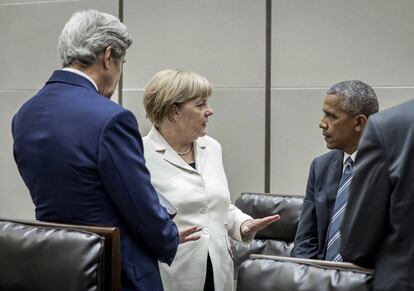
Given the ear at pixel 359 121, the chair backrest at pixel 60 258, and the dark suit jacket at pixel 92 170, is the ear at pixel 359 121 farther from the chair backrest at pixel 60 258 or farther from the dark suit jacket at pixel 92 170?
the chair backrest at pixel 60 258

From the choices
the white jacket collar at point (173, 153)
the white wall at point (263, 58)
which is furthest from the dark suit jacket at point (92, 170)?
the white wall at point (263, 58)

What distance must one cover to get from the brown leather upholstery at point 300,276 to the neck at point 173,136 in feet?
3.72

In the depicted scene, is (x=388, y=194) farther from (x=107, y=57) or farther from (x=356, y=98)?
(x=356, y=98)

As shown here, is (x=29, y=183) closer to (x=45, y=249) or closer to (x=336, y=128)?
(x=45, y=249)

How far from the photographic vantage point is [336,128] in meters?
2.36

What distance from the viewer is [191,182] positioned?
2.39 meters

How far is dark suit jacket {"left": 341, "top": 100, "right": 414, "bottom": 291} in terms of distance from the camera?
3.89ft

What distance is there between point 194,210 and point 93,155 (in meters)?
0.78

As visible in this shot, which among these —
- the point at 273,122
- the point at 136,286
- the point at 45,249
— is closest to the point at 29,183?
the point at 45,249

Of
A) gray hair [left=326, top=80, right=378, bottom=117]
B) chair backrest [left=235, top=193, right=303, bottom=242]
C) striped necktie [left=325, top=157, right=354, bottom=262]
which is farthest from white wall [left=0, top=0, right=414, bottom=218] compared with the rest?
striped necktie [left=325, top=157, right=354, bottom=262]

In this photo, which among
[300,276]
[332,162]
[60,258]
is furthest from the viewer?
[332,162]

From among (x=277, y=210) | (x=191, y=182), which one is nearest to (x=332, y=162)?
(x=191, y=182)

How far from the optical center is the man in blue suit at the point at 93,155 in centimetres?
167

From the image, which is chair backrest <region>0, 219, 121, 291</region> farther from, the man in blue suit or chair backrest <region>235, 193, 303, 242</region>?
chair backrest <region>235, 193, 303, 242</region>
